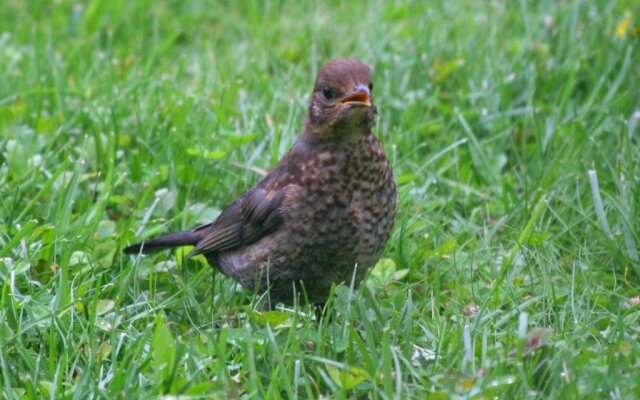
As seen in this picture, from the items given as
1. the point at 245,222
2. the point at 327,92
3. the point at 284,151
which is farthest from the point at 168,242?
the point at 284,151

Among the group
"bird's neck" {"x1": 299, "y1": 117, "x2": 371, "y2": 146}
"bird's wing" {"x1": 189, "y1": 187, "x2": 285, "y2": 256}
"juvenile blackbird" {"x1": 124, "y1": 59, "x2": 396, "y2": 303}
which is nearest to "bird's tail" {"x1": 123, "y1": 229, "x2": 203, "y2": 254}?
"bird's wing" {"x1": 189, "y1": 187, "x2": 285, "y2": 256}

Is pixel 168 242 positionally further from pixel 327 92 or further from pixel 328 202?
pixel 327 92

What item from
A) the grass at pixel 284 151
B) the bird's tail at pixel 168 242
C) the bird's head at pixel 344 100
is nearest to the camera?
the grass at pixel 284 151

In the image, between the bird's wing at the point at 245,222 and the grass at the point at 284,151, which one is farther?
the bird's wing at the point at 245,222

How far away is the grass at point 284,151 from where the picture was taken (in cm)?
355

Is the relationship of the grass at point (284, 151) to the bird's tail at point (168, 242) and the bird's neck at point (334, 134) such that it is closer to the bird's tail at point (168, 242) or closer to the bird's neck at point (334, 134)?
the bird's tail at point (168, 242)

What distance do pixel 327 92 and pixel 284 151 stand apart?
4.38 feet

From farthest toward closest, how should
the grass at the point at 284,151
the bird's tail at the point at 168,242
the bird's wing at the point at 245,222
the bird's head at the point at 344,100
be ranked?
the bird's tail at the point at 168,242 → the bird's wing at the point at 245,222 → the bird's head at the point at 344,100 → the grass at the point at 284,151

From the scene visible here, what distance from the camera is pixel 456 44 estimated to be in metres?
6.32

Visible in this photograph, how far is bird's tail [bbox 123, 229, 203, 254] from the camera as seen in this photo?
14.5 ft

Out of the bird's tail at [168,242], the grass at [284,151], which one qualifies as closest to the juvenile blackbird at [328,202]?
the grass at [284,151]

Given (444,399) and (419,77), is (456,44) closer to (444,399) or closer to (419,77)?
(419,77)

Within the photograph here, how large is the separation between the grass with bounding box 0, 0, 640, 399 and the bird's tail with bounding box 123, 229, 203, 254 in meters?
0.07

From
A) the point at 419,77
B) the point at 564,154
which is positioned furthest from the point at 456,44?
the point at 564,154
